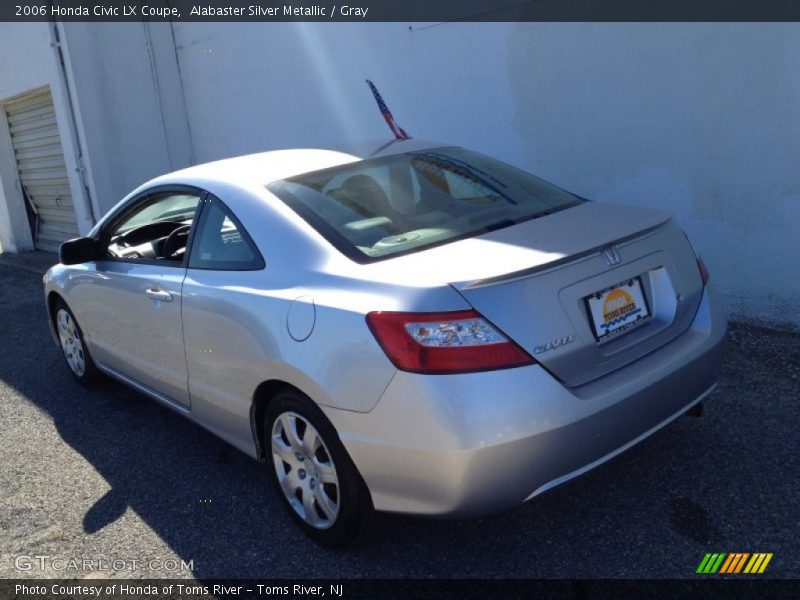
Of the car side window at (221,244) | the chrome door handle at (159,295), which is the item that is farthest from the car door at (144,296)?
the car side window at (221,244)

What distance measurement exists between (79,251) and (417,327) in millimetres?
2761

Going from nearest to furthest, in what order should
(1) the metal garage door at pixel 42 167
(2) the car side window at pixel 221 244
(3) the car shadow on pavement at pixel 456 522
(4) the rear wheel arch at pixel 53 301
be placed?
1. (3) the car shadow on pavement at pixel 456 522
2. (2) the car side window at pixel 221 244
3. (4) the rear wheel arch at pixel 53 301
4. (1) the metal garage door at pixel 42 167

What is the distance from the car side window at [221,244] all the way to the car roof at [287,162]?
0.56ft

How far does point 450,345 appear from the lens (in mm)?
2436

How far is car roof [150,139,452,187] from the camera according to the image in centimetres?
349

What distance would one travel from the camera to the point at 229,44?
905 cm

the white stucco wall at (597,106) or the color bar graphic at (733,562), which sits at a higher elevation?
the white stucco wall at (597,106)

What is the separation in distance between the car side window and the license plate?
1.35m

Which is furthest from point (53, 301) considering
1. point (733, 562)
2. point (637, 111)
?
point (733, 562)

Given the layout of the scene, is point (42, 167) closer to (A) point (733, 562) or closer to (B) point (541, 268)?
(B) point (541, 268)

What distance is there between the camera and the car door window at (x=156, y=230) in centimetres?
403

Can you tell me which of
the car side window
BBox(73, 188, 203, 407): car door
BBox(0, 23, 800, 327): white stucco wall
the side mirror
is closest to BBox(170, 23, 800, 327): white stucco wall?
BBox(0, 23, 800, 327): white stucco wall

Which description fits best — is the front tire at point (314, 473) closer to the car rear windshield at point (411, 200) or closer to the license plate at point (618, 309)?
the car rear windshield at point (411, 200)

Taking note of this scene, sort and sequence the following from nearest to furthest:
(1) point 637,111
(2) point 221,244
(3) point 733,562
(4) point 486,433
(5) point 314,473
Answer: (4) point 486,433 → (3) point 733,562 → (5) point 314,473 → (2) point 221,244 → (1) point 637,111
